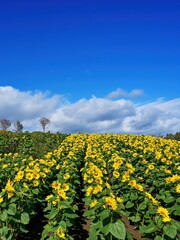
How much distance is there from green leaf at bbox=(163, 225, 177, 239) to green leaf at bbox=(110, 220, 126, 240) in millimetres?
944

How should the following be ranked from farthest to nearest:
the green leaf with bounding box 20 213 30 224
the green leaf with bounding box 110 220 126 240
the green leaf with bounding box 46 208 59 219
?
the green leaf with bounding box 20 213 30 224 < the green leaf with bounding box 46 208 59 219 < the green leaf with bounding box 110 220 126 240

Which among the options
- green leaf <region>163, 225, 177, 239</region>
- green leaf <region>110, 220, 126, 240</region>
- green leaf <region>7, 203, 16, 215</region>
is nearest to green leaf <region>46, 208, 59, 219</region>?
green leaf <region>7, 203, 16, 215</region>

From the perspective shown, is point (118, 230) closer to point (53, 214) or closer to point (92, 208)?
point (53, 214)

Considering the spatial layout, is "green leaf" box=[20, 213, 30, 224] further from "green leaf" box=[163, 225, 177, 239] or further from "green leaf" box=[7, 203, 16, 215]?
"green leaf" box=[163, 225, 177, 239]

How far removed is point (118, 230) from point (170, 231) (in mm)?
1098

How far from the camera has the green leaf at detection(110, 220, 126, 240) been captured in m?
5.54

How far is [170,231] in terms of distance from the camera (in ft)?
19.8

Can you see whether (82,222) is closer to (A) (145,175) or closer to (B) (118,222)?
(A) (145,175)

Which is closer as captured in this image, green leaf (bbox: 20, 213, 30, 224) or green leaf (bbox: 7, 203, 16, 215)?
green leaf (bbox: 7, 203, 16, 215)

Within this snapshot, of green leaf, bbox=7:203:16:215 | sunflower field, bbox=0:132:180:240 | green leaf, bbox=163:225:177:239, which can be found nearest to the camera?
green leaf, bbox=163:225:177:239

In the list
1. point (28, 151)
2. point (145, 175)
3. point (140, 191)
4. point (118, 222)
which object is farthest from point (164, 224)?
point (28, 151)

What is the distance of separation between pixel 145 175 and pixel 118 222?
623cm

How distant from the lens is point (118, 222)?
5.82 m

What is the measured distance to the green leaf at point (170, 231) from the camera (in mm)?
5973
